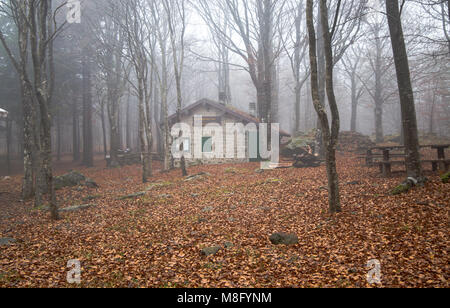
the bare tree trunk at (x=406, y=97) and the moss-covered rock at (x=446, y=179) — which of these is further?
the bare tree trunk at (x=406, y=97)

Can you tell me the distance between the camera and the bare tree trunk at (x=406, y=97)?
26.8ft

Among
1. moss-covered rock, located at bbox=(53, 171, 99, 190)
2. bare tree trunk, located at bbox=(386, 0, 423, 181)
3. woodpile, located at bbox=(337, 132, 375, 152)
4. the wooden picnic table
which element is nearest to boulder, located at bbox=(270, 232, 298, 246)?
bare tree trunk, located at bbox=(386, 0, 423, 181)

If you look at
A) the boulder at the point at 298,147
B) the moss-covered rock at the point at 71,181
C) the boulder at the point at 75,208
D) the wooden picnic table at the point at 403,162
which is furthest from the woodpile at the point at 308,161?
the moss-covered rock at the point at 71,181

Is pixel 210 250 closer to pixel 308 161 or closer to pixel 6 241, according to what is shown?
pixel 6 241

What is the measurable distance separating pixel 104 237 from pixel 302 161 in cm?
1155

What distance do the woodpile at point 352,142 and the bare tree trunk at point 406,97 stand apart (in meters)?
13.5

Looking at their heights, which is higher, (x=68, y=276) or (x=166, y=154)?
(x=166, y=154)

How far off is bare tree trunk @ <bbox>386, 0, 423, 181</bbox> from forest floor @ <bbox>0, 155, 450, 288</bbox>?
2.34ft

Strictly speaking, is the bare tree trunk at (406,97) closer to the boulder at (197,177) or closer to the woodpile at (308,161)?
the woodpile at (308,161)

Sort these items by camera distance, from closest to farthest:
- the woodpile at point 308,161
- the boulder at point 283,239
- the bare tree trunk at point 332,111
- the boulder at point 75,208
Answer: the boulder at point 283,239 → the bare tree trunk at point 332,111 → the boulder at point 75,208 → the woodpile at point 308,161

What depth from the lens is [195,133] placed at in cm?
2152

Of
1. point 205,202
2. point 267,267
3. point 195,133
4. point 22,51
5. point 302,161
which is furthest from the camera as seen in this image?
point 195,133
